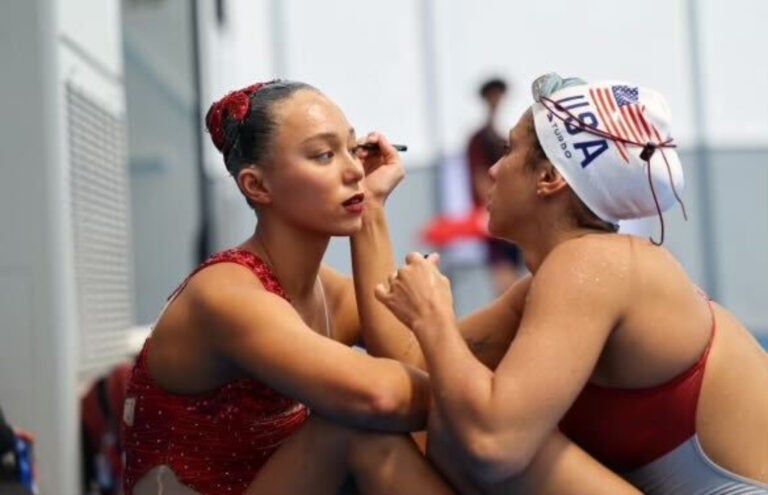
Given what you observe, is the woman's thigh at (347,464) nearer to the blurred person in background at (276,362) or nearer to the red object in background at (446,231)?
the blurred person in background at (276,362)

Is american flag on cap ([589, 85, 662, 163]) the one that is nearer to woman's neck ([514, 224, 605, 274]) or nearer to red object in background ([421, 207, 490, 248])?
woman's neck ([514, 224, 605, 274])

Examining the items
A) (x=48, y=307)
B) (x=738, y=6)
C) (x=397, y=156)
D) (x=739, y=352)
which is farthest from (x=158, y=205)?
(x=739, y=352)

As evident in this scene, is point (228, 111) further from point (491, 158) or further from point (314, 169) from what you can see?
point (491, 158)

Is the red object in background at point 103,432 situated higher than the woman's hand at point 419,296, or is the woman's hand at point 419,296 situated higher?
the woman's hand at point 419,296

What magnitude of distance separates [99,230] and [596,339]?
7.66 feet

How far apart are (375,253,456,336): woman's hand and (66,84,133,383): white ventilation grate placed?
1.72 m

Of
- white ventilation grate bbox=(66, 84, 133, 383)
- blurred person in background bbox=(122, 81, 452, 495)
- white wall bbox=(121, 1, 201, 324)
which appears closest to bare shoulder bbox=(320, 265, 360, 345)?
blurred person in background bbox=(122, 81, 452, 495)

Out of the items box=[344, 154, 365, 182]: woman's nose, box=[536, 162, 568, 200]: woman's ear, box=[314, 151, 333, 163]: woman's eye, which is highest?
box=[314, 151, 333, 163]: woman's eye

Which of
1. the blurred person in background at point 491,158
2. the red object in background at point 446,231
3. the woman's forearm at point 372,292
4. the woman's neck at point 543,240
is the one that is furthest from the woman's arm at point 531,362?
the red object in background at point 446,231

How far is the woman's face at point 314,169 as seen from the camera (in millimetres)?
2207

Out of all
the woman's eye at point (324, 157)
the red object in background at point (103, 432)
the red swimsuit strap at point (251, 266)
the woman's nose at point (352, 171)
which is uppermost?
the woman's eye at point (324, 157)

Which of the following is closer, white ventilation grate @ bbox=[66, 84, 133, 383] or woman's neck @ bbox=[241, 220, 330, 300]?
woman's neck @ bbox=[241, 220, 330, 300]

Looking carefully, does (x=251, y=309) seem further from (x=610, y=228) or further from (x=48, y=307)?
(x=48, y=307)

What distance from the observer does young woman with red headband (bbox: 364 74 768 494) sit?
187 centimetres
